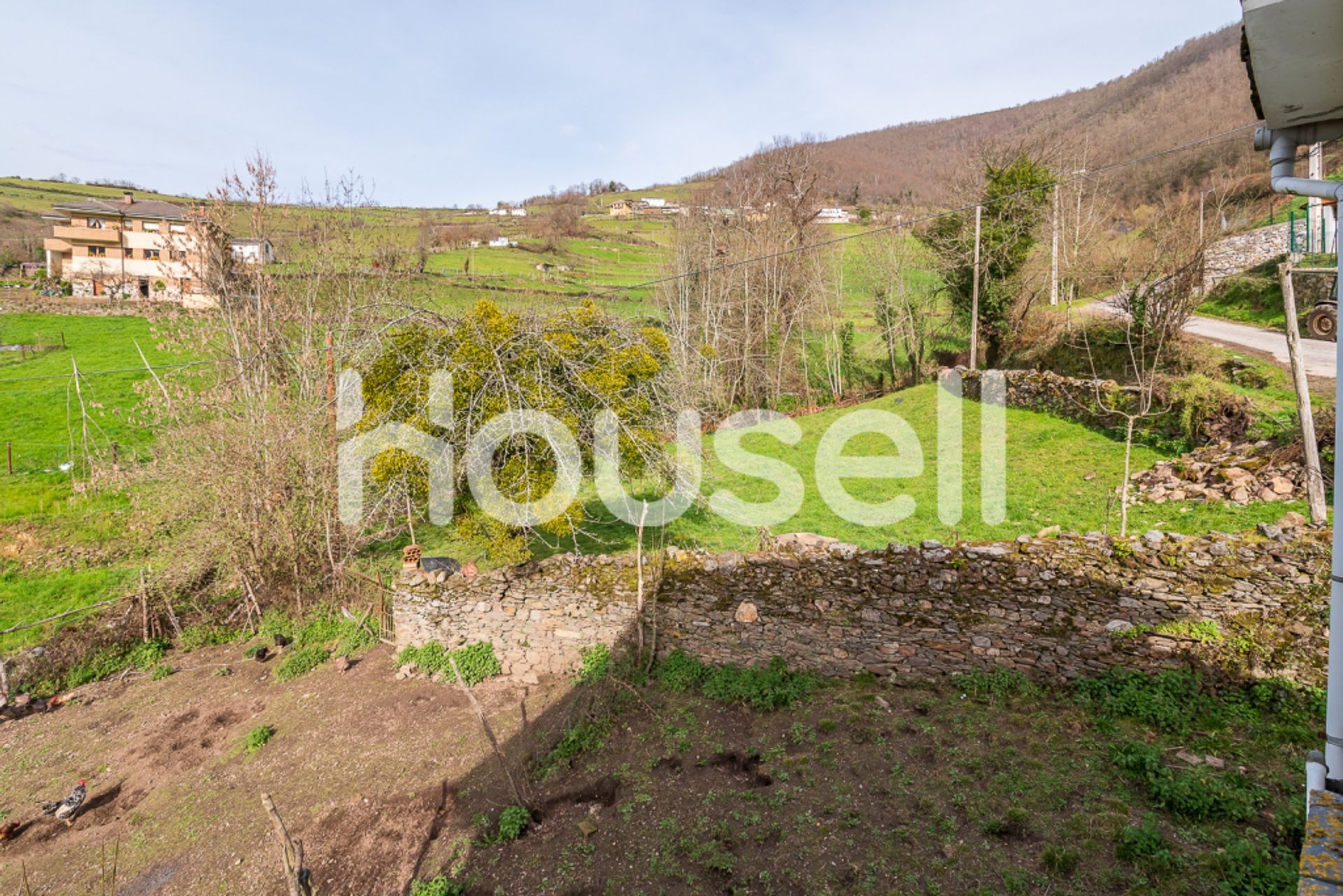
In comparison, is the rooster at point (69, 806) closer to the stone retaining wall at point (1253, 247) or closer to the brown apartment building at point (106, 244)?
the stone retaining wall at point (1253, 247)

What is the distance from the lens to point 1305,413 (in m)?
7.27

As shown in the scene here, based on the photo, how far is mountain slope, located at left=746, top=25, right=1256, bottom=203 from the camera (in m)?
26.9

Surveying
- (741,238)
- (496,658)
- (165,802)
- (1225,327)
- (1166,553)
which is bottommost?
(165,802)

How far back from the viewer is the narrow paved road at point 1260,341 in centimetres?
1112

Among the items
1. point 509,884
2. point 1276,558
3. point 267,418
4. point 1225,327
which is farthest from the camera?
point 1225,327

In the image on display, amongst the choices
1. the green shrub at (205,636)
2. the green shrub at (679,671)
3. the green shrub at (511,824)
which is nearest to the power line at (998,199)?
the green shrub at (679,671)

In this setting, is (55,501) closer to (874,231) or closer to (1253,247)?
(874,231)

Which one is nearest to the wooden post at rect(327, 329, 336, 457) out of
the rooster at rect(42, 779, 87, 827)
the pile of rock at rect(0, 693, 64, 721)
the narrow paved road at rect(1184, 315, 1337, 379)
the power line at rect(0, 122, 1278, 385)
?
the power line at rect(0, 122, 1278, 385)

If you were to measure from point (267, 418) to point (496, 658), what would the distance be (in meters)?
5.40

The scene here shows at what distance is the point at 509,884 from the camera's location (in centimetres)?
462

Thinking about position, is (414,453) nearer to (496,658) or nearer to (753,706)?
(496,658)

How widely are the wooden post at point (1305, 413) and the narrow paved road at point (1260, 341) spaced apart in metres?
3.39

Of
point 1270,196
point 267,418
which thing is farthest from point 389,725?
point 1270,196

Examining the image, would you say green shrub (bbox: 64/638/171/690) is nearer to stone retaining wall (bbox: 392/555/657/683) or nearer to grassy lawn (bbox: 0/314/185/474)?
grassy lawn (bbox: 0/314/185/474)
